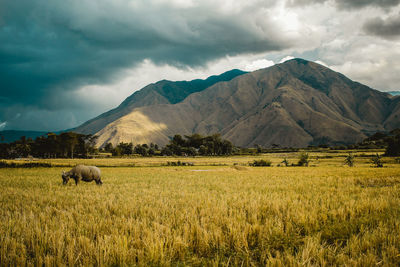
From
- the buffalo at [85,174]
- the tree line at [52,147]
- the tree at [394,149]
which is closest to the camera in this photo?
the buffalo at [85,174]

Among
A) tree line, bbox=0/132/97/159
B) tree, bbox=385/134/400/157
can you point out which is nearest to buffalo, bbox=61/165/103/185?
tree, bbox=385/134/400/157

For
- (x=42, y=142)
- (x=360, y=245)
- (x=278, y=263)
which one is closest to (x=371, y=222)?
(x=360, y=245)

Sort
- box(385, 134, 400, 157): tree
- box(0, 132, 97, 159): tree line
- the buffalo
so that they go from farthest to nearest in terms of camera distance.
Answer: box(0, 132, 97, 159): tree line → box(385, 134, 400, 157): tree → the buffalo

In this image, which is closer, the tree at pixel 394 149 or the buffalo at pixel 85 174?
the buffalo at pixel 85 174

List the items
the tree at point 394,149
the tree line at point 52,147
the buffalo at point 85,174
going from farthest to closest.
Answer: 1. the tree line at point 52,147
2. the tree at point 394,149
3. the buffalo at point 85,174

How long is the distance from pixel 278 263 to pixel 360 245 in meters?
2.34

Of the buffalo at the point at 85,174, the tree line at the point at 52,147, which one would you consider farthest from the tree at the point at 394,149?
the tree line at the point at 52,147

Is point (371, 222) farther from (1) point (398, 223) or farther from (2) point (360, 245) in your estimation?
(2) point (360, 245)

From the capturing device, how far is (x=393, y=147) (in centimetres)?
8038

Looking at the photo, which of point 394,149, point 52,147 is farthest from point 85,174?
point 52,147

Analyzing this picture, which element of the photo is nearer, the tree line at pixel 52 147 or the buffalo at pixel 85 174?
the buffalo at pixel 85 174

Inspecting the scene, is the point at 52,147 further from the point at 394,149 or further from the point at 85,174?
the point at 394,149

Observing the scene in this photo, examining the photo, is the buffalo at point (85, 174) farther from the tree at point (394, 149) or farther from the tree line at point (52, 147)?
the tree line at point (52, 147)

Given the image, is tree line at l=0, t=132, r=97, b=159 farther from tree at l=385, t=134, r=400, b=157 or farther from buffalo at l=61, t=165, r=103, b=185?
tree at l=385, t=134, r=400, b=157
